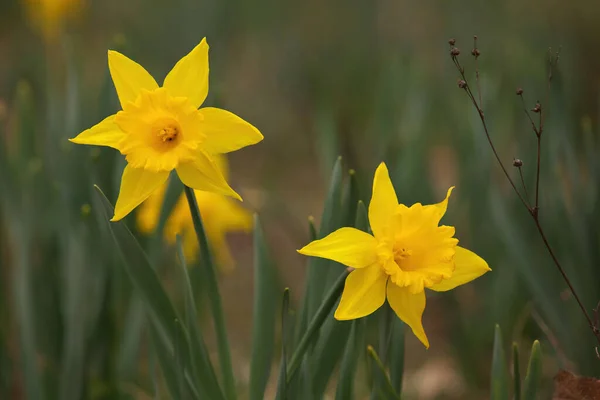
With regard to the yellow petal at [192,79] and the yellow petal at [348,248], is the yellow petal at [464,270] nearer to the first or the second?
the yellow petal at [348,248]

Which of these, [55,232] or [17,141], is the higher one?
[17,141]

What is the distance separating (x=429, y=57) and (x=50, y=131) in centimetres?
231

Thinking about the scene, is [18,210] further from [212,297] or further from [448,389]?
[448,389]

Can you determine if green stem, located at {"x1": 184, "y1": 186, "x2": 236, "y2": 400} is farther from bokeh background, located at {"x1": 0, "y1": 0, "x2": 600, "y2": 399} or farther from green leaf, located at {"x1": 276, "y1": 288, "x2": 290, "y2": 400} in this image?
bokeh background, located at {"x1": 0, "y1": 0, "x2": 600, "y2": 399}

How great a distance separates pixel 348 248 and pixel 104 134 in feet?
0.82

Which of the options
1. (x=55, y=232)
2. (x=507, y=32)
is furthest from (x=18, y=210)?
(x=507, y=32)

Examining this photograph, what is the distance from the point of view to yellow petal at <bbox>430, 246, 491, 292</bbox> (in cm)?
59

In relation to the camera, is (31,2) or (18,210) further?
(31,2)

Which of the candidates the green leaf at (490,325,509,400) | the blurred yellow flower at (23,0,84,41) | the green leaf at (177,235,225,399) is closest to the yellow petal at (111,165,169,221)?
the green leaf at (177,235,225,399)

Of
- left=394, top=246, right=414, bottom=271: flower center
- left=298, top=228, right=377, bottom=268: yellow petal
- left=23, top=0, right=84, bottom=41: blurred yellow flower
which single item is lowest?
left=394, top=246, right=414, bottom=271: flower center

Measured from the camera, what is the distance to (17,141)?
1.09 m

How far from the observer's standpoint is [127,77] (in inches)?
23.7

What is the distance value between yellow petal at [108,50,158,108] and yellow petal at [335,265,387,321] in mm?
261

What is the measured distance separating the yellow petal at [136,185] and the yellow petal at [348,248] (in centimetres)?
15
